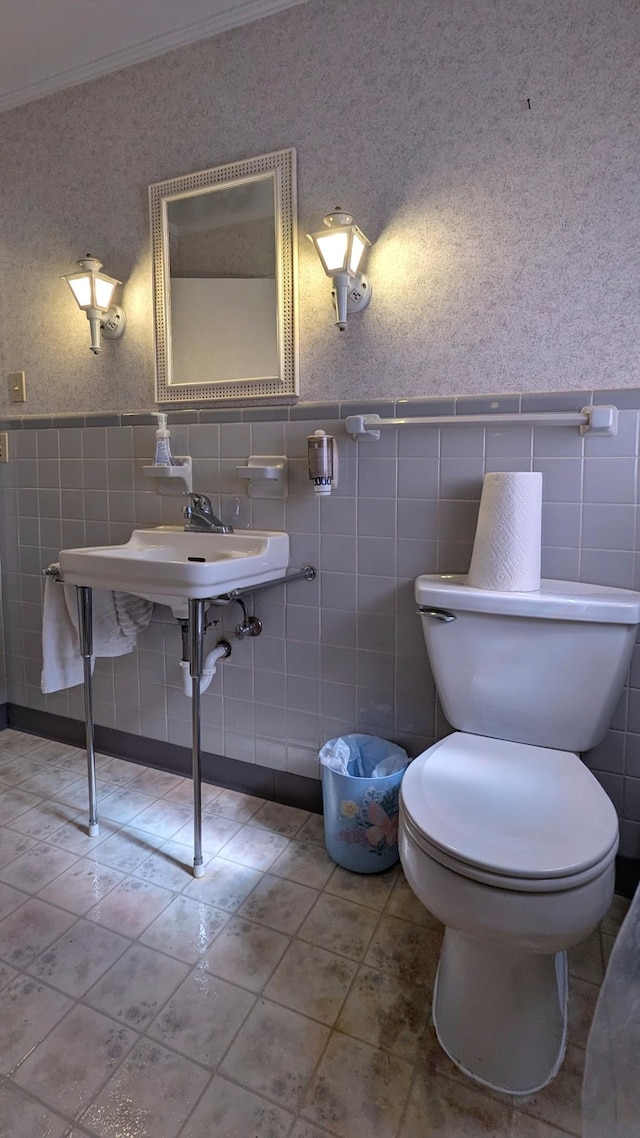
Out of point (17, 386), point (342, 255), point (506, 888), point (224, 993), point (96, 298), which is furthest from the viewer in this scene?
point (17, 386)

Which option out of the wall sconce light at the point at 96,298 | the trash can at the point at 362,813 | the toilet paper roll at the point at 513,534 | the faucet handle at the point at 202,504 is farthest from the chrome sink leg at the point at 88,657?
the toilet paper roll at the point at 513,534

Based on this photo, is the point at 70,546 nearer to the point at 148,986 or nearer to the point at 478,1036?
the point at 148,986

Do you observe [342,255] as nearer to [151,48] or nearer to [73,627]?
[151,48]

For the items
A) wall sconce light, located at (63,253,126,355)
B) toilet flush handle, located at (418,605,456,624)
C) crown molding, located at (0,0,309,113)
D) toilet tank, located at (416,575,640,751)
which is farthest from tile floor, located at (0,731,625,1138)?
crown molding, located at (0,0,309,113)

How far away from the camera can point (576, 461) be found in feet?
4.49

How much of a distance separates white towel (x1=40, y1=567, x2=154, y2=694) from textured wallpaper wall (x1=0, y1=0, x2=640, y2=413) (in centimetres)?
69

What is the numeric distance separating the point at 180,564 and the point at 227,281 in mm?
936

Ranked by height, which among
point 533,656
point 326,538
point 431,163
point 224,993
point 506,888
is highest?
point 431,163

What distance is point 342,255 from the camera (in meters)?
1.42

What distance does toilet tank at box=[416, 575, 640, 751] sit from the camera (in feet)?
3.95

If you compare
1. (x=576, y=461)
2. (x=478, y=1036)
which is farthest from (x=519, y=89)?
(x=478, y=1036)

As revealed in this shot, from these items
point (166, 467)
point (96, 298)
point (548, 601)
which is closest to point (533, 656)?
point (548, 601)

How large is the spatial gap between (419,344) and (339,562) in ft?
2.03

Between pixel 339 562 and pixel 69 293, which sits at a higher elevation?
pixel 69 293
